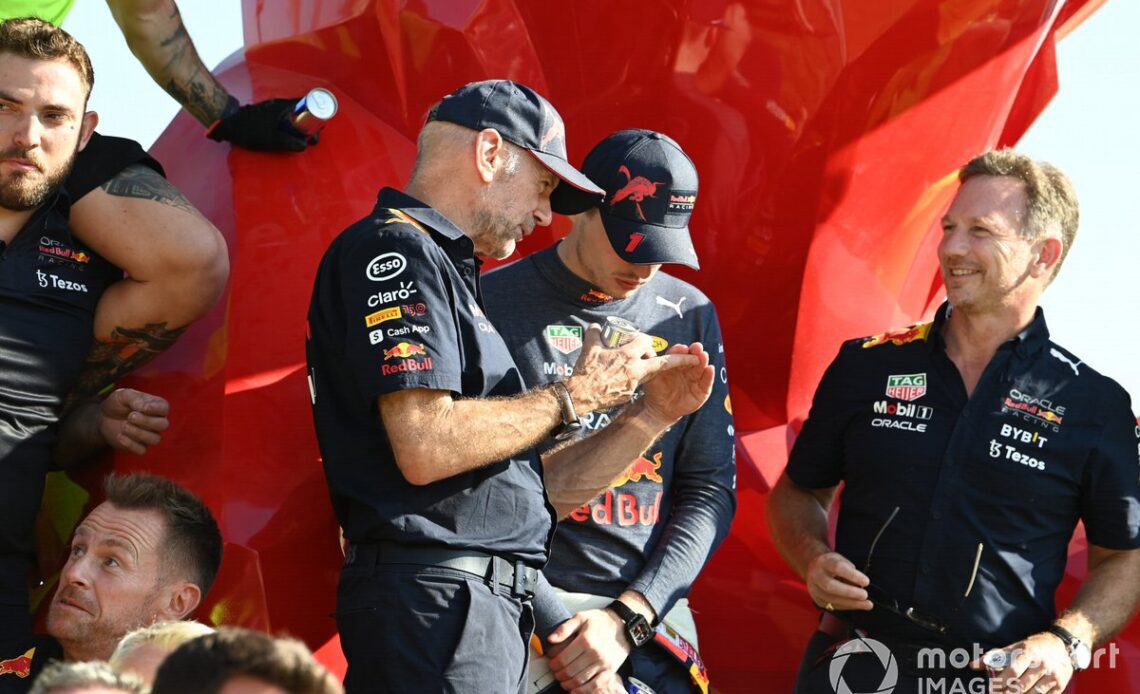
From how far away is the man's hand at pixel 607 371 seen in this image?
3.05 metres

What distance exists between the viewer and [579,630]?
134 inches

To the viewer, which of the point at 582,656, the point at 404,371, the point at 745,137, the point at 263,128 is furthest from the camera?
the point at 745,137

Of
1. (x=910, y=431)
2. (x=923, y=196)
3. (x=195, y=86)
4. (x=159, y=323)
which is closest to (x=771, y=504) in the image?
(x=910, y=431)

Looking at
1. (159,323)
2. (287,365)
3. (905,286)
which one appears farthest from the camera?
(905,286)

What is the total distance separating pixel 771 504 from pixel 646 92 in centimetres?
132

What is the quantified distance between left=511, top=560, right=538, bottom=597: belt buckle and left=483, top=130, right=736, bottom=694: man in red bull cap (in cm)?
43

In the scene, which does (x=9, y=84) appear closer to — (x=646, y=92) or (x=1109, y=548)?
(x=646, y=92)

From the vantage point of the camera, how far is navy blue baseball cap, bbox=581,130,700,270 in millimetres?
3709

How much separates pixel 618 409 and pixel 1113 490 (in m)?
1.24

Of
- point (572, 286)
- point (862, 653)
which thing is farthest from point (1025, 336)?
point (572, 286)

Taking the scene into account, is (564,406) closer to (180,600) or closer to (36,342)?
(180,600)

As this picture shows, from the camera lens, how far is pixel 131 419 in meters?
3.87

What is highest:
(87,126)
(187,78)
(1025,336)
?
(187,78)

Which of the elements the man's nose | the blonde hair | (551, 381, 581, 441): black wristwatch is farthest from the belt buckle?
the man's nose
